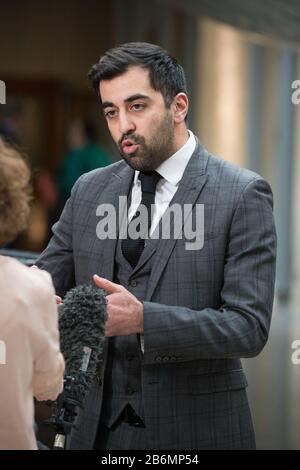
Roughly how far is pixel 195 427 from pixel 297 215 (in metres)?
12.8

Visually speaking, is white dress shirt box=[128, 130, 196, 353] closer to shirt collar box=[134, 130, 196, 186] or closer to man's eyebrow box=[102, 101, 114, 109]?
shirt collar box=[134, 130, 196, 186]

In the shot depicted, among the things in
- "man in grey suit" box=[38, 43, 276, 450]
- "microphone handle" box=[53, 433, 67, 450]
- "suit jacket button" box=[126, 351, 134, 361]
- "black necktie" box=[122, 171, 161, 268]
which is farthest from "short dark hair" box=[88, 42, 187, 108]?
"microphone handle" box=[53, 433, 67, 450]

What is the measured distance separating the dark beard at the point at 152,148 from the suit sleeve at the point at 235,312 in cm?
28

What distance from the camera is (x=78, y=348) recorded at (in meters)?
2.80

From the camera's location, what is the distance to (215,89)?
51.2ft

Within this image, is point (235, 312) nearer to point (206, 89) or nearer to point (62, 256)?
point (62, 256)

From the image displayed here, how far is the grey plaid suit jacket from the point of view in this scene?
9.92 ft

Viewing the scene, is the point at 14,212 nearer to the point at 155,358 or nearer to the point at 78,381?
the point at 78,381

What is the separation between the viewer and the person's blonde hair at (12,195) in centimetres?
245

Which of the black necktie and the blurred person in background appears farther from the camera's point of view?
the blurred person in background

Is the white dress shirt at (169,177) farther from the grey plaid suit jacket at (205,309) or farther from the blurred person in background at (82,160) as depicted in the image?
the blurred person in background at (82,160)

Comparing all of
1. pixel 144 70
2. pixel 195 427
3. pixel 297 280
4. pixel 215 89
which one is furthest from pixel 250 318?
pixel 297 280

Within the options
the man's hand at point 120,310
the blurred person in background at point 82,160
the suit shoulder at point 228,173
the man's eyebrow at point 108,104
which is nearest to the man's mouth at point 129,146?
the man's eyebrow at point 108,104

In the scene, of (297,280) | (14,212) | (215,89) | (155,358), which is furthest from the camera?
(297,280)
